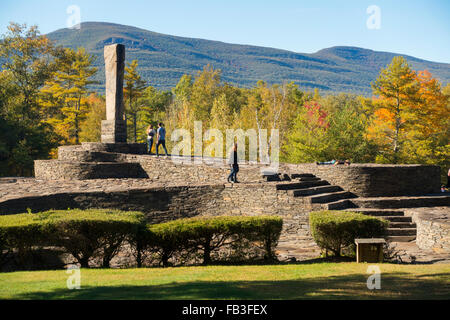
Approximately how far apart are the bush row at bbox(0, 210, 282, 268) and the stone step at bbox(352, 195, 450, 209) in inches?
248

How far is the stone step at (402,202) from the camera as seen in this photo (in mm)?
14641

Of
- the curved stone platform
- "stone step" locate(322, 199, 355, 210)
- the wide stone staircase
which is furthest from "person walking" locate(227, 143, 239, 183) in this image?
the curved stone platform

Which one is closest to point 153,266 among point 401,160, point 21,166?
point 21,166

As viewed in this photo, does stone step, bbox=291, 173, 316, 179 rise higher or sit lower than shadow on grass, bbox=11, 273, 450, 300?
higher

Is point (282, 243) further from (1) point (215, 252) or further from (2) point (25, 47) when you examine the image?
(2) point (25, 47)

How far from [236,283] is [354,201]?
9.42m

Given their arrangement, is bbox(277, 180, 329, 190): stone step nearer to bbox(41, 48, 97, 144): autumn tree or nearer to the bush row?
the bush row

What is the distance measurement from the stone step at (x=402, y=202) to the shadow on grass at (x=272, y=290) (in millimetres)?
8122

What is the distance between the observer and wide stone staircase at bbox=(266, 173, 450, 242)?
523 inches

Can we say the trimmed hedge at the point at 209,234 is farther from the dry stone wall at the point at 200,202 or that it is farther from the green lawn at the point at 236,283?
the dry stone wall at the point at 200,202

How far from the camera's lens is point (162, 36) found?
630 feet

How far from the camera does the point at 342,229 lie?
9.35 m

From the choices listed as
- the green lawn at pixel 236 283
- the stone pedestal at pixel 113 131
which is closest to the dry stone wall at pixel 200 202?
the green lawn at pixel 236 283

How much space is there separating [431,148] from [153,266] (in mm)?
31160
